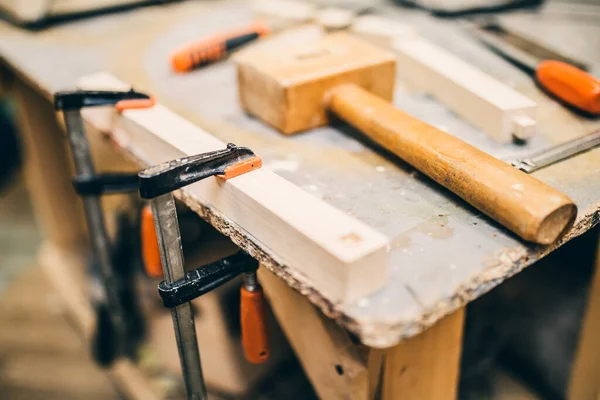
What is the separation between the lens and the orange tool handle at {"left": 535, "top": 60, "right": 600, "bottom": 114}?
92 centimetres

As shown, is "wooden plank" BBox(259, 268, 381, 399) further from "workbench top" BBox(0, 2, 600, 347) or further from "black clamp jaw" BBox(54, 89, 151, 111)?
"black clamp jaw" BBox(54, 89, 151, 111)

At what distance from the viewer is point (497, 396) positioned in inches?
55.1

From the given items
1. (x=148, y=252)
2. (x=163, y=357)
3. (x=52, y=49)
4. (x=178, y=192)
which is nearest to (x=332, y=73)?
(x=178, y=192)

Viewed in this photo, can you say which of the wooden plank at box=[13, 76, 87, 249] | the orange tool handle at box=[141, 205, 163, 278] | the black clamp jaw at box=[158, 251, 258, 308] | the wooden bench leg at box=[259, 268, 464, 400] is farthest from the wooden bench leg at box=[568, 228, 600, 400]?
the wooden plank at box=[13, 76, 87, 249]

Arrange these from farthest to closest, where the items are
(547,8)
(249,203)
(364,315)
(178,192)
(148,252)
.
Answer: (547,8) → (148,252) → (178,192) → (249,203) → (364,315)

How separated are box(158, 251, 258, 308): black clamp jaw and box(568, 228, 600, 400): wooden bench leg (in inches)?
25.9

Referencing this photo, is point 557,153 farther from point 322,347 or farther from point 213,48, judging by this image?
point 213,48

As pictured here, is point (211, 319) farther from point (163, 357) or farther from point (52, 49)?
point (52, 49)

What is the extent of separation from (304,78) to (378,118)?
14cm

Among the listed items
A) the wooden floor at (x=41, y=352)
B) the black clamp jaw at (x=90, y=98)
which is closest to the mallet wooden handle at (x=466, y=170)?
the black clamp jaw at (x=90, y=98)

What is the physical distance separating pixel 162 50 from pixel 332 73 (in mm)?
538

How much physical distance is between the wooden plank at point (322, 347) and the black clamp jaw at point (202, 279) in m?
0.09

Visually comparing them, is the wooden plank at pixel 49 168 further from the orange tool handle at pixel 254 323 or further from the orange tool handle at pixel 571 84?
the orange tool handle at pixel 571 84

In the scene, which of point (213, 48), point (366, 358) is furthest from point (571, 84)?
point (213, 48)
